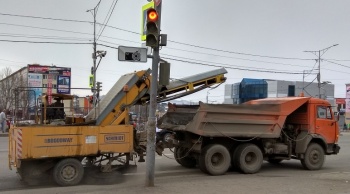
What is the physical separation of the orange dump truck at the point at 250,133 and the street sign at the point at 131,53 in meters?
3.12

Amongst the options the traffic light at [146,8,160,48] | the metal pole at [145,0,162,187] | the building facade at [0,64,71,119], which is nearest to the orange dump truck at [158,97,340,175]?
the metal pole at [145,0,162,187]

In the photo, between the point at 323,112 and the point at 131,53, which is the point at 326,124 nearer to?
the point at 323,112

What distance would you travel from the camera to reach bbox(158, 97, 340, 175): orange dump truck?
11609 mm

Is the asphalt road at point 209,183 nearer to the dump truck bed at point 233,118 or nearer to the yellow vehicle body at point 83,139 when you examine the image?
the yellow vehicle body at point 83,139

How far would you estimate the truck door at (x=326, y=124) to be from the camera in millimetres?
13265

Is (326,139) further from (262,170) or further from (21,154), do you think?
(21,154)

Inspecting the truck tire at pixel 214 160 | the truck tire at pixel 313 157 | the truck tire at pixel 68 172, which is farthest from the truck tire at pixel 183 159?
the truck tire at pixel 68 172

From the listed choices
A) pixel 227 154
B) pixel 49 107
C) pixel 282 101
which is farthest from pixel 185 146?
pixel 49 107

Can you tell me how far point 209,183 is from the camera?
1004 cm

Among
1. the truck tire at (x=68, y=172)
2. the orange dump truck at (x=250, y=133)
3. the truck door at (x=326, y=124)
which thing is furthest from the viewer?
the truck door at (x=326, y=124)

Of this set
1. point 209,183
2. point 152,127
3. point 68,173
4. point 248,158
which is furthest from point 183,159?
point 68,173

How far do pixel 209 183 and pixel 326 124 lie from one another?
551cm

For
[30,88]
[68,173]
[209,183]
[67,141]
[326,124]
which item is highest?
[30,88]

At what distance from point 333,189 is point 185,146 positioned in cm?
439
